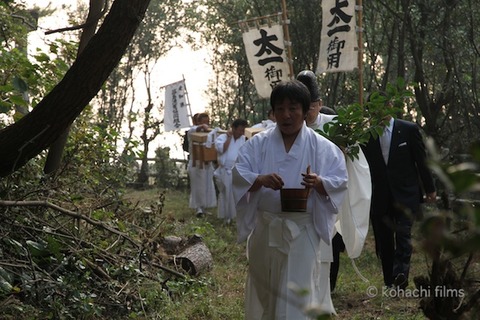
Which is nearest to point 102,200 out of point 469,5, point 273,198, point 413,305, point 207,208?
point 273,198

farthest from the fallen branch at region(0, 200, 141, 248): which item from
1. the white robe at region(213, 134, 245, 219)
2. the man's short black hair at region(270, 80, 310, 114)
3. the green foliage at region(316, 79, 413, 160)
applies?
the white robe at region(213, 134, 245, 219)

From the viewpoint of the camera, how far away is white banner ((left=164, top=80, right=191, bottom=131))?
22078mm

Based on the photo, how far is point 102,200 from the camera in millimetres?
7383

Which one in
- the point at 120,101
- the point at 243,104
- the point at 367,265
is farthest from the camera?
the point at 120,101

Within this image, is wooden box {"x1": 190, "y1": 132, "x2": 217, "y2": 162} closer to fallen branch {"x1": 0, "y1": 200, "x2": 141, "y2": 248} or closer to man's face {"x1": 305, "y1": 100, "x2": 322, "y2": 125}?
man's face {"x1": 305, "y1": 100, "x2": 322, "y2": 125}

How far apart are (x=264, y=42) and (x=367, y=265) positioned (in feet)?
19.7

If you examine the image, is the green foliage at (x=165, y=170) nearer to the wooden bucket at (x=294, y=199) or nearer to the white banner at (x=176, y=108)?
the white banner at (x=176, y=108)

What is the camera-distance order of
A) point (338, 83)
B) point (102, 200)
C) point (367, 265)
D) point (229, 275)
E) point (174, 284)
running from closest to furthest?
point (174, 284) < point (102, 200) < point (229, 275) < point (367, 265) < point (338, 83)

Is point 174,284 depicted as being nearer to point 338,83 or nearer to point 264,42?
point 264,42

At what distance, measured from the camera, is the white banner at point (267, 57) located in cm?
1526

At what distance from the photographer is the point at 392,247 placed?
28.4 feet

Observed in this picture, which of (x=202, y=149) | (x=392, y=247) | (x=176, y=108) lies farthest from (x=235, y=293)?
(x=176, y=108)

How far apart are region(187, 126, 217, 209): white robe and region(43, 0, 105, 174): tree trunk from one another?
416 inches

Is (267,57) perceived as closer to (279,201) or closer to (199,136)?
(199,136)
